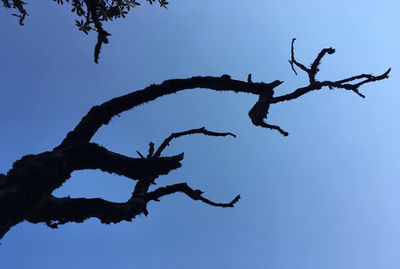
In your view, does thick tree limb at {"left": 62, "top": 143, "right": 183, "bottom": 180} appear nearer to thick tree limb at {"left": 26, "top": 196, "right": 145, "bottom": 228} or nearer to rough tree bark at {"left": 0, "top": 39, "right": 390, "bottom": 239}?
rough tree bark at {"left": 0, "top": 39, "right": 390, "bottom": 239}

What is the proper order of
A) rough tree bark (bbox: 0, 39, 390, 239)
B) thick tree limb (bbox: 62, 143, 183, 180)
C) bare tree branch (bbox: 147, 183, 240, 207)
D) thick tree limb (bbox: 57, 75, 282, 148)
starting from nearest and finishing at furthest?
rough tree bark (bbox: 0, 39, 390, 239) → thick tree limb (bbox: 62, 143, 183, 180) → thick tree limb (bbox: 57, 75, 282, 148) → bare tree branch (bbox: 147, 183, 240, 207)

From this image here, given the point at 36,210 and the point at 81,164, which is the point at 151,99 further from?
the point at 36,210

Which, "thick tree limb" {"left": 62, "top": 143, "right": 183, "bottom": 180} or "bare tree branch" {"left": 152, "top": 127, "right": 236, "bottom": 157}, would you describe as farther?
"bare tree branch" {"left": 152, "top": 127, "right": 236, "bottom": 157}

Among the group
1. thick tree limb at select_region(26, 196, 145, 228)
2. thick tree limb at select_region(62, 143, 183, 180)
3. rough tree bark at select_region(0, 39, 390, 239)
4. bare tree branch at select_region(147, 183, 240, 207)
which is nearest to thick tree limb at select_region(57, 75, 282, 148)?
rough tree bark at select_region(0, 39, 390, 239)

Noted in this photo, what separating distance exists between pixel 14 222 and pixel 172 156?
99.8 inches

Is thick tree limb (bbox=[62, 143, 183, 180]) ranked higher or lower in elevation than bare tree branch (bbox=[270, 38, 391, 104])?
lower

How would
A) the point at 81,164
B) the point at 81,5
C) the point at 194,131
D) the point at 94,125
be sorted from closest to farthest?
the point at 81,164
the point at 94,125
the point at 194,131
the point at 81,5

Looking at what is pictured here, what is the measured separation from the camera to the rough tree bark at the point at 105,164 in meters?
4.45

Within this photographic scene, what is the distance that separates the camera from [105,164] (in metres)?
5.38

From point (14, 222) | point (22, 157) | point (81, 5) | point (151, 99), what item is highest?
point (81, 5)

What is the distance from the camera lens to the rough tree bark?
4.45 metres

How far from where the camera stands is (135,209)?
Answer: 21.4ft

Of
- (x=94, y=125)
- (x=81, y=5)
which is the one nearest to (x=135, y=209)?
(x=94, y=125)

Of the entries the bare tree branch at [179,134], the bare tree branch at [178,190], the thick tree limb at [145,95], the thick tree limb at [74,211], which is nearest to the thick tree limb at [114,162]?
the thick tree limb at [145,95]
